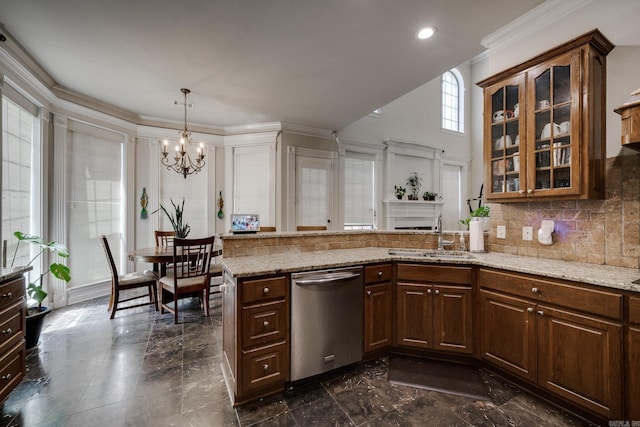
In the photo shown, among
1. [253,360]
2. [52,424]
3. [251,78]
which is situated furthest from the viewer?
[251,78]

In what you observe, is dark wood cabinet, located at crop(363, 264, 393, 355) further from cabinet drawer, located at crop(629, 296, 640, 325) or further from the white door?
the white door

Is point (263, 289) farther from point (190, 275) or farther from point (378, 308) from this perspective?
point (190, 275)

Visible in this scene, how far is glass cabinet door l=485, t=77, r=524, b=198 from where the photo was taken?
220cm

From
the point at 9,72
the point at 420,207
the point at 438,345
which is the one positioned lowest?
the point at 438,345

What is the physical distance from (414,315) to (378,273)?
1.55 feet

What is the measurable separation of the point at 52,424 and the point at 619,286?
3321mm

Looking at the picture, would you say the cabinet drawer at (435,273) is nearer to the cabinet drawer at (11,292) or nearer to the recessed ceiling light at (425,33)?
the recessed ceiling light at (425,33)

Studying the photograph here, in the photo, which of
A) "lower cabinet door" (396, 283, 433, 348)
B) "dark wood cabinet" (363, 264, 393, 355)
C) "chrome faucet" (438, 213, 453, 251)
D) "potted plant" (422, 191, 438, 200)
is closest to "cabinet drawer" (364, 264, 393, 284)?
"dark wood cabinet" (363, 264, 393, 355)

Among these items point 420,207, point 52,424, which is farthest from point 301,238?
point 420,207

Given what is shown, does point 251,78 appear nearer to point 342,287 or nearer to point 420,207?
point 342,287

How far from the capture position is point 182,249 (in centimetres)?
307

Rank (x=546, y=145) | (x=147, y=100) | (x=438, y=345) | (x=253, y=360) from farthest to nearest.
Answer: (x=147, y=100) → (x=438, y=345) → (x=546, y=145) → (x=253, y=360)

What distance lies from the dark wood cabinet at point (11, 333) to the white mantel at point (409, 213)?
5.31 meters

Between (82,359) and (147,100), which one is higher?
(147,100)
